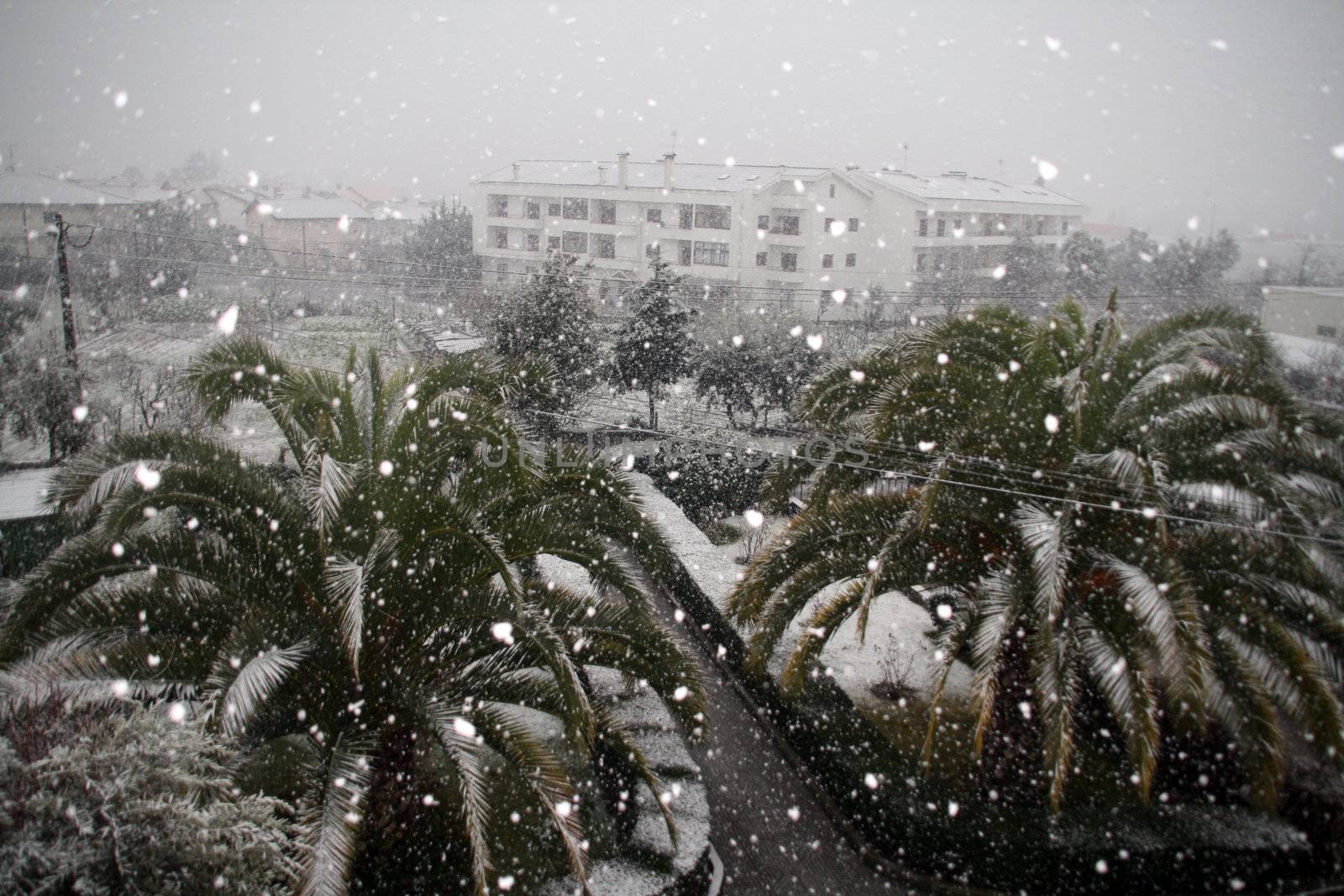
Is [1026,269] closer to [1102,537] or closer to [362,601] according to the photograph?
[1102,537]

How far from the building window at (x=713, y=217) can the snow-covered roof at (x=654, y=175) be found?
69 centimetres

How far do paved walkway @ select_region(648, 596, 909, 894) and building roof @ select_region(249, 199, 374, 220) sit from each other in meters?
31.6

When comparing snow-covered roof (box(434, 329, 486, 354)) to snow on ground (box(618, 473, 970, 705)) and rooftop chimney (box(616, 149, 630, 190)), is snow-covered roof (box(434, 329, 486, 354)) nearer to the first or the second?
snow on ground (box(618, 473, 970, 705))

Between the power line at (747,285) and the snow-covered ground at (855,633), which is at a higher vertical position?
the power line at (747,285)

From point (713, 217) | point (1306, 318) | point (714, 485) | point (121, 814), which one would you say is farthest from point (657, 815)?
point (713, 217)

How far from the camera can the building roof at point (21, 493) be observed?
9.62m

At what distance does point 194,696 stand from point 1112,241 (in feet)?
133

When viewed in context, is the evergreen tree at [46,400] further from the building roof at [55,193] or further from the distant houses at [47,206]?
the building roof at [55,193]

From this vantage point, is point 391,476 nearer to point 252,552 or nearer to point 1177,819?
point 252,552

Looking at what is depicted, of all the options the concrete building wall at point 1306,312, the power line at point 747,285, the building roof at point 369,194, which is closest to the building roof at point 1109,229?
the power line at point 747,285

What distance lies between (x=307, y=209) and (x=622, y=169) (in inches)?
565

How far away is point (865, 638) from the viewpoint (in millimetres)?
9953

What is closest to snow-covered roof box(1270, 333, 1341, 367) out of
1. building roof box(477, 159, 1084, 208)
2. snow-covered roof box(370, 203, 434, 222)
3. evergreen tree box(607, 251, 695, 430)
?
evergreen tree box(607, 251, 695, 430)

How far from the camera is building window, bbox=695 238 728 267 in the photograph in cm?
3038
